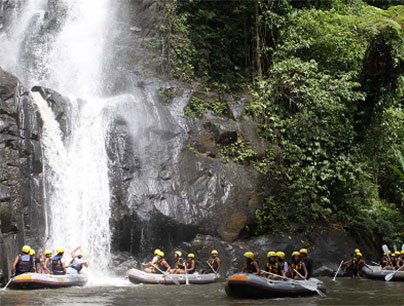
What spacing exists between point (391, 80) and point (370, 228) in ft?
19.4

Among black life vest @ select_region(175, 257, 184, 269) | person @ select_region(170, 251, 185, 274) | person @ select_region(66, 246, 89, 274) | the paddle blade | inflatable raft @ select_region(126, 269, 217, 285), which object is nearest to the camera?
person @ select_region(66, 246, 89, 274)

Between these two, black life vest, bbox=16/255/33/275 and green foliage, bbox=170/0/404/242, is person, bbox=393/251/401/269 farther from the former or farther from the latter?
black life vest, bbox=16/255/33/275

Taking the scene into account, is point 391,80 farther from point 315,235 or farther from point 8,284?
point 8,284

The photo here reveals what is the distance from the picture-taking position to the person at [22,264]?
1149 centimetres

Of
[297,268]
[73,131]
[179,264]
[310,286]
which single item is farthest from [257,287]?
[73,131]

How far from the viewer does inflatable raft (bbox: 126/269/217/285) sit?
12914 mm

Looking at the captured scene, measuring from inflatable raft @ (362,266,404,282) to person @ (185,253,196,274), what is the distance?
20.2 feet

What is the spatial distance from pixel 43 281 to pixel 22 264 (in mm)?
687

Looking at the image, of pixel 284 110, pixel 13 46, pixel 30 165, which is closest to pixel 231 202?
pixel 284 110

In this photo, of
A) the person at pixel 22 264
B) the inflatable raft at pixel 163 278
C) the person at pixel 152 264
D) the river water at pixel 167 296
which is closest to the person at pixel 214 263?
the inflatable raft at pixel 163 278

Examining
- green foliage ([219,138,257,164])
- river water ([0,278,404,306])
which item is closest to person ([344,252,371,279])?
river water ([0,278,404,306])

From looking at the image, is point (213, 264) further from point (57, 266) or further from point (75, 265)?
point (57, 266)

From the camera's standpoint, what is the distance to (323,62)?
65.3ft

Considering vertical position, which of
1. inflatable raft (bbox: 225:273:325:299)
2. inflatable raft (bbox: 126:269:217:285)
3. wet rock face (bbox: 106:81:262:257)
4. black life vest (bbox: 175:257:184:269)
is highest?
wet rock face (bbox: 106:81:262:257)
